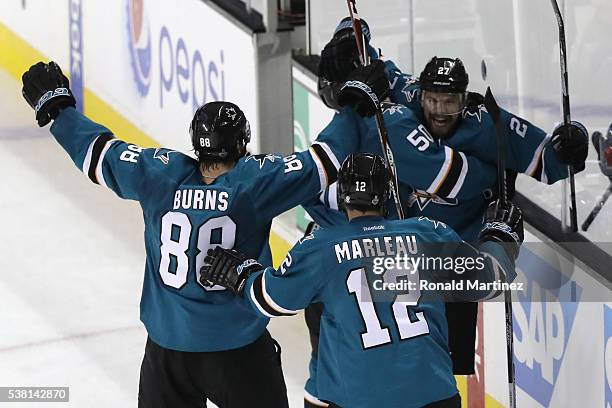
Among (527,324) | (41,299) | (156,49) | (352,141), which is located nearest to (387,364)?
Answer: (352,141)

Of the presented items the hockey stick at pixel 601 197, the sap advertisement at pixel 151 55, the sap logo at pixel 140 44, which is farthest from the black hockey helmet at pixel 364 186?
the sap logo at pixel 140 44

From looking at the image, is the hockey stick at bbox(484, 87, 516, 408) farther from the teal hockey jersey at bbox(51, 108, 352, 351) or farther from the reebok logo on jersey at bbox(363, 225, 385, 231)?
the reebok logo on jersey at bbox(363, 225, 385, 231)

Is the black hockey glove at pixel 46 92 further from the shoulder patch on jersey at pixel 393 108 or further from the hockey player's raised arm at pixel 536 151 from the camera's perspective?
the hockey player's raised arm at pixel 536 151

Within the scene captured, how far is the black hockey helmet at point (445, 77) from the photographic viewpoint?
13.1ft

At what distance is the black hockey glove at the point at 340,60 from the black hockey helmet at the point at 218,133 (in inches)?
26.2

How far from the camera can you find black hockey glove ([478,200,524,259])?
3756mm

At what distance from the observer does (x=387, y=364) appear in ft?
10.8

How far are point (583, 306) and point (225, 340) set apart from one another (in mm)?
1149

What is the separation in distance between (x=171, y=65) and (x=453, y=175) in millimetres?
3606

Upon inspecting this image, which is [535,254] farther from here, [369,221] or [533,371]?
[369,221]

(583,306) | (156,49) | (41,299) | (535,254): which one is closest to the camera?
(583,306)

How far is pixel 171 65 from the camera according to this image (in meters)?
7.39

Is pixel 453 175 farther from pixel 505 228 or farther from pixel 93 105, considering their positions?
pixel 93 105

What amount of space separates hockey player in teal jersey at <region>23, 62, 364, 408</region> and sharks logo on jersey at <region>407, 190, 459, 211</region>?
0.42 metres
